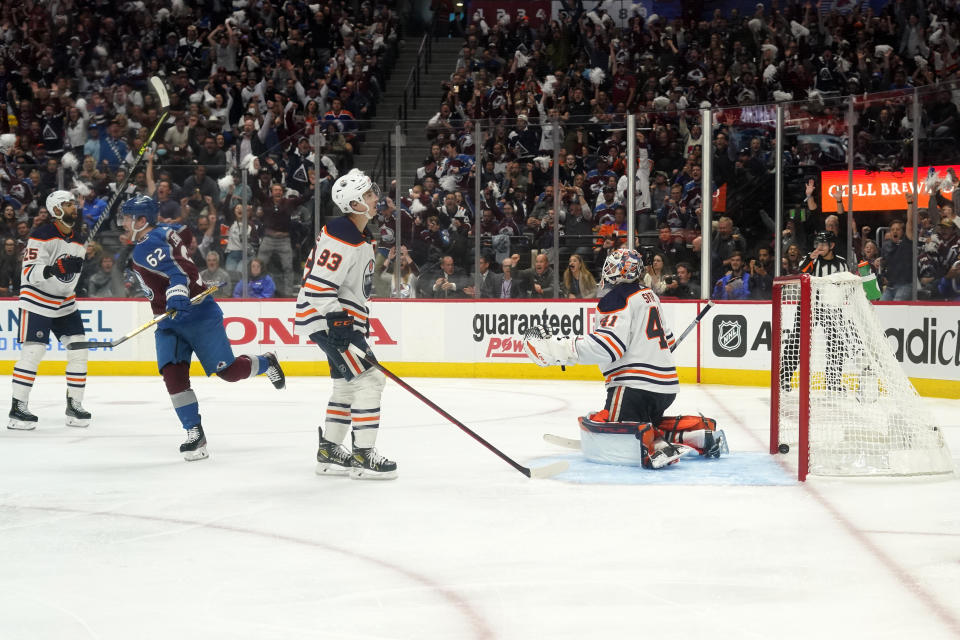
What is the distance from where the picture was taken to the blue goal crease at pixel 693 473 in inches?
187

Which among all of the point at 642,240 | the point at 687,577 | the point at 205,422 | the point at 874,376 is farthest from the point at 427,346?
the point at 687,577

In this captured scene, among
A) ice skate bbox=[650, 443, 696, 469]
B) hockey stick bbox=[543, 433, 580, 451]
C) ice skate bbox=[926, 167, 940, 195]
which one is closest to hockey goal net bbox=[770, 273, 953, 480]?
ice skate bbox=[650, 443, 696, 469]

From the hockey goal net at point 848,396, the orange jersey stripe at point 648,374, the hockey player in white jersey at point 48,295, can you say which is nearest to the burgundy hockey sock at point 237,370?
the hockey player in white jersey at point 48,295

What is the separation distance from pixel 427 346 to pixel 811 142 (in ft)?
A: 13.4

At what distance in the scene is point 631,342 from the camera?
507 cm

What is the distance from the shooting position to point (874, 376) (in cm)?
513

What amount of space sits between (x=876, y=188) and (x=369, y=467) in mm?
5787

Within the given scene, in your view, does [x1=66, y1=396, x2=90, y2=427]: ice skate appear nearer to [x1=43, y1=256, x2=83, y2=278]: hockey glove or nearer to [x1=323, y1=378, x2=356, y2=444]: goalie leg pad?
[x1=43, y1=256, x2=83, y2=278]: hockey glove

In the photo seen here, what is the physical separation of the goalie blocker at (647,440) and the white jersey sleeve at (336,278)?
1.25 metres

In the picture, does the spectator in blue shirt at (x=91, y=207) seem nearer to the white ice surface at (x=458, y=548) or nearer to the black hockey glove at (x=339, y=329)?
the white ice surface at (x=458, y=548)

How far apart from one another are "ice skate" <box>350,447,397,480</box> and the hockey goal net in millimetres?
1823

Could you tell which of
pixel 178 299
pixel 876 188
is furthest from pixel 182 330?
pixel 876 188

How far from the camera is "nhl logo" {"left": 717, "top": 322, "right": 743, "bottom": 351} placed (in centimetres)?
981

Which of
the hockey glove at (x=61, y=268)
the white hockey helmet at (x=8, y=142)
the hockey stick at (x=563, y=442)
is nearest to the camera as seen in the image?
the hockey stick at (x=563, y=442)
